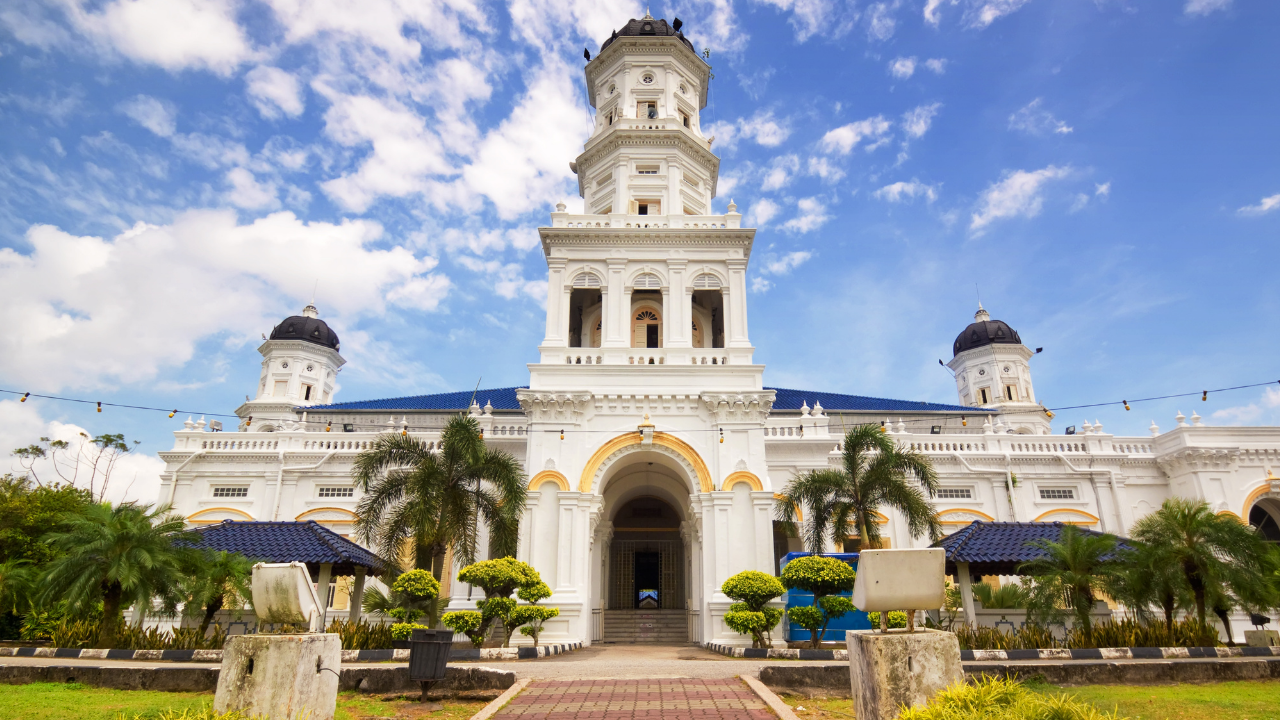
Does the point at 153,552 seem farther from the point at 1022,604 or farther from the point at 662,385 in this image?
the point at 1022,604

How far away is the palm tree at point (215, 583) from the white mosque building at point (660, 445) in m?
7.53

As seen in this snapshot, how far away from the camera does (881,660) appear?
264 inches

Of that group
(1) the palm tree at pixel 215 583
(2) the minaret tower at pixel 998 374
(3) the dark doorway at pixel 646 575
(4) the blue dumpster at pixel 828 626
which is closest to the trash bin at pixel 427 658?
(1) the palm tree at pixel 215 583

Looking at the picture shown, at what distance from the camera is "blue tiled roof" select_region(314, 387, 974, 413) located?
1490 inches

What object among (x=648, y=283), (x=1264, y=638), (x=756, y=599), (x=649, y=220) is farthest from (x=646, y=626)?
(x=1264, y=638)

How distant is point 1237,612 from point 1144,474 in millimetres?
Result: 6036

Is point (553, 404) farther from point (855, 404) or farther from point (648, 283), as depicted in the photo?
point (855, 404)

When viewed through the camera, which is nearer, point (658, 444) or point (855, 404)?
point (658, 444)

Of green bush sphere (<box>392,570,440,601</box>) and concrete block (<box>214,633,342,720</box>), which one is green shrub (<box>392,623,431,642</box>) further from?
concrete block (<box>214,633,342,720</box>)

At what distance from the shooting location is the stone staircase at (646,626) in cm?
2495

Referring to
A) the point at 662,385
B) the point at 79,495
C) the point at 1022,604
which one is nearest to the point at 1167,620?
the point at 1022,604

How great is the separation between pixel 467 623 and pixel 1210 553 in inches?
700

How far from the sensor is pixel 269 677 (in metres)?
7.26

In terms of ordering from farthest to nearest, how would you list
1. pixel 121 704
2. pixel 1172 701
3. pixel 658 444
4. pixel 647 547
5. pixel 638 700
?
pixel 647 547, pixel 658 444, pixel 638 700, pixel 1172 701, pixel 121 704
